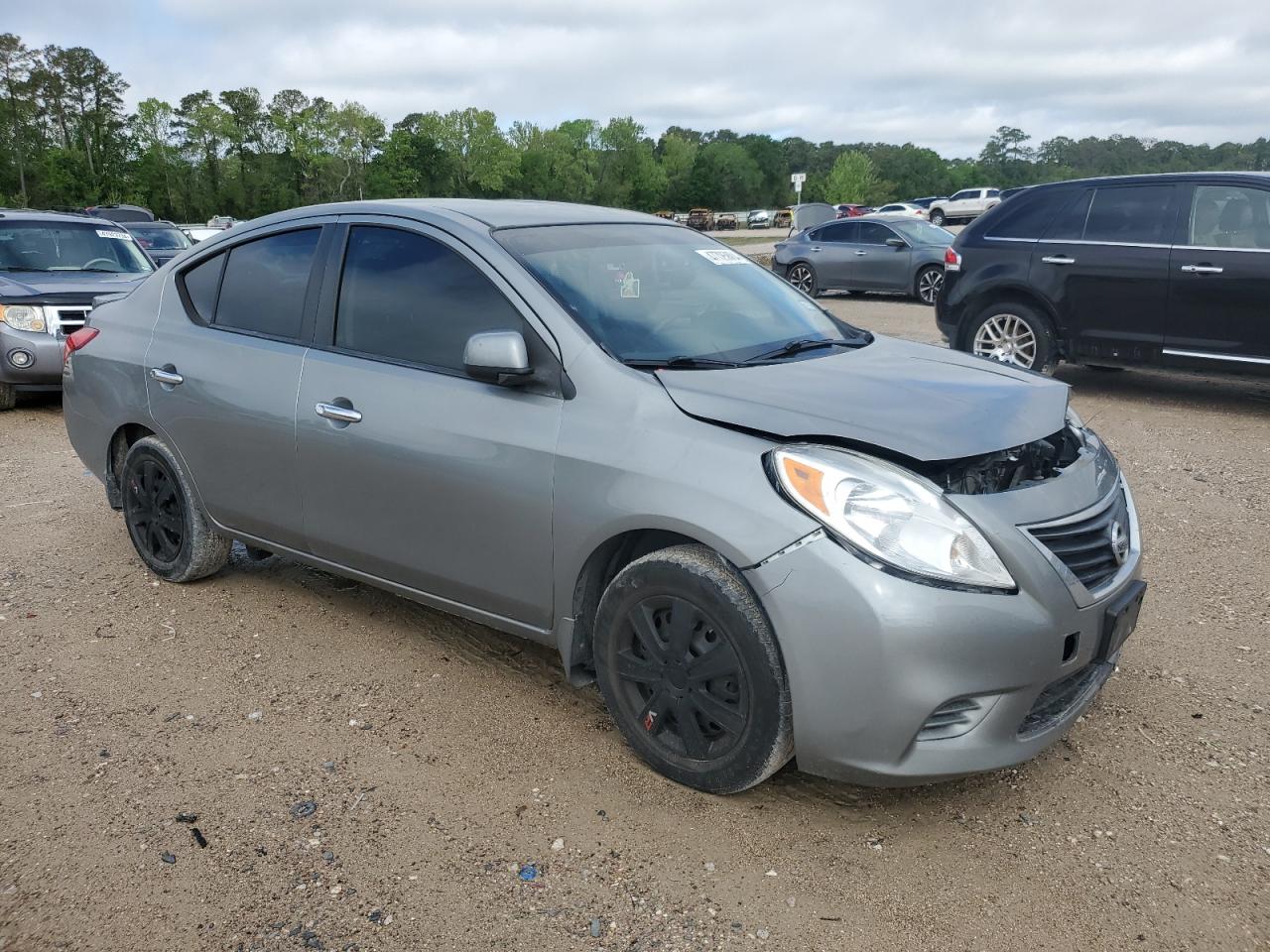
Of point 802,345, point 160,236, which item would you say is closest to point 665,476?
point 802,345

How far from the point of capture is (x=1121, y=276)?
8203 millimetres

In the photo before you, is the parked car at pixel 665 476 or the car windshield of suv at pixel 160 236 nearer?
the parked car at pixel 665 476

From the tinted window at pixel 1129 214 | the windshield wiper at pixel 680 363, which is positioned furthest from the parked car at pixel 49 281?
the tinted window at pixel 1129 214

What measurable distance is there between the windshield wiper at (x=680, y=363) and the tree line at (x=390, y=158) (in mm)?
63495

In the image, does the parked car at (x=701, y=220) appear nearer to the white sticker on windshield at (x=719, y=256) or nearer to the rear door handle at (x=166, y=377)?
the white sticker on windshield at (x=719, y=256)

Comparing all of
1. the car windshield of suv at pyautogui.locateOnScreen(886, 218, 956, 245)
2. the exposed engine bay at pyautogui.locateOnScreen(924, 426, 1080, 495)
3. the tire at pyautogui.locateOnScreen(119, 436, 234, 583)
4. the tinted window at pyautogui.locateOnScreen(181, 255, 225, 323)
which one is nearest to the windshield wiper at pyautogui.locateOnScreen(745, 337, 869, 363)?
the exposed engine bay at pyautogui.locateOnScreen(924, 426, 1080, 495)

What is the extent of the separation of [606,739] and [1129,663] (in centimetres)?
204

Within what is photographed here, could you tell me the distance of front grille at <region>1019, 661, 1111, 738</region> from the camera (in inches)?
111

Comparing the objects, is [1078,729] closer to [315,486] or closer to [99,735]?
[315,486]

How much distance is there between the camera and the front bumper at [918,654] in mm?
2578

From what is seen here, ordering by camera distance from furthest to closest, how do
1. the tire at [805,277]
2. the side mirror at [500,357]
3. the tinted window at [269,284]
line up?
the tire at [805,277]
the tinted window at [269,284]
the side mirror at [500,357]

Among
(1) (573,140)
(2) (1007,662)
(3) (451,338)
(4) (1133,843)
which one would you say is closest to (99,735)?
(3) (451,338)

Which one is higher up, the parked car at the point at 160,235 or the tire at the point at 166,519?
the parked car at the point at 160,235

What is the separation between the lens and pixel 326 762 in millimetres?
3268
